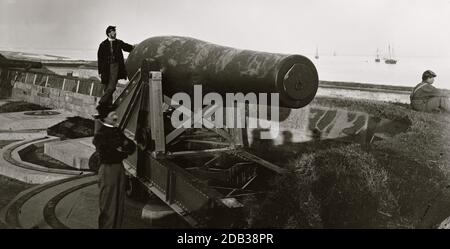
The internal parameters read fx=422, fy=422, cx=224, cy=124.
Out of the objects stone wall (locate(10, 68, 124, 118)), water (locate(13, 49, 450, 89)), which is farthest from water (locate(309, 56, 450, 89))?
stone wall (locate(10, 68, 124, 118))

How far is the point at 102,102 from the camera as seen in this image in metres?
5.94

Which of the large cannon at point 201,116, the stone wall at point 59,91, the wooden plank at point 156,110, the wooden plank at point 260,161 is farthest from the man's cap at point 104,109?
the stone wall at point 59,91

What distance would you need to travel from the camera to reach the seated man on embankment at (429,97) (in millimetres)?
9453

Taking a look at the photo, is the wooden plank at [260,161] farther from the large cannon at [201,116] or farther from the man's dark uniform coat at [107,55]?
the man's dark uniform coat at [107,55]

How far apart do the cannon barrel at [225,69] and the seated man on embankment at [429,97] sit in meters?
6.42

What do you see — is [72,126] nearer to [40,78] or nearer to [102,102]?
[102,102]

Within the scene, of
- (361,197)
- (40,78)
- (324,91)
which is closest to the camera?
(361,197)

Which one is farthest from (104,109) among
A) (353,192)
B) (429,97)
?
(429,97)

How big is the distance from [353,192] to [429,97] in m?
6.33

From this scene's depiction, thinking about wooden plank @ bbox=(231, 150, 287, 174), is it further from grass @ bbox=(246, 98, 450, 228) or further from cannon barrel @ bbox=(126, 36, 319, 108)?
cannon barrel @ bbox=(126, 36, 319, 108)

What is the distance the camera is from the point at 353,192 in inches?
182

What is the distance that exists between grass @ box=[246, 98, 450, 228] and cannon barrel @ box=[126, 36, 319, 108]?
1192mm
